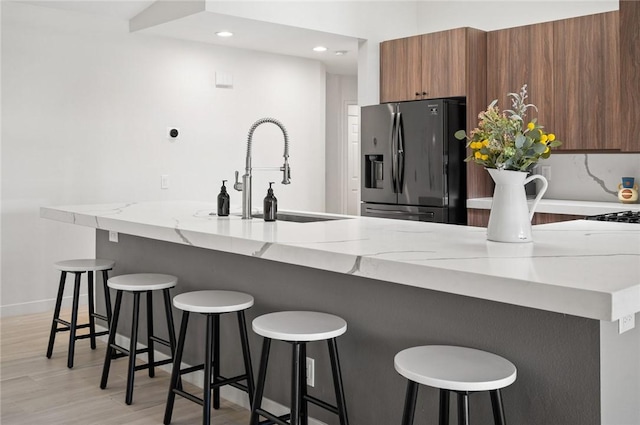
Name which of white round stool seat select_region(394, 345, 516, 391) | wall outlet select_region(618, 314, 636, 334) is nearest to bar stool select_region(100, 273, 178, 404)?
white round stool seat select_region(394, 345, 516, 391)

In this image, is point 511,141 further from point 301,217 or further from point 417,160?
point 417,160

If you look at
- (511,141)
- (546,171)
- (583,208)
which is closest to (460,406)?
(511,141)

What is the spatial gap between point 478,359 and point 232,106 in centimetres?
455

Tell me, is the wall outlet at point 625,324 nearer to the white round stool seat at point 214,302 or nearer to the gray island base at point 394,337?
the gray island base at point 394,337

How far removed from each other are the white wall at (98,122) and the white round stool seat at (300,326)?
323 cm

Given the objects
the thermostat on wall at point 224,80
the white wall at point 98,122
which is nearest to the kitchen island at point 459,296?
the white wall at point 98,122

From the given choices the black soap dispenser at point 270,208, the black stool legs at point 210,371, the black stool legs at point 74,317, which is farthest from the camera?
the black stool legs at point 74,317

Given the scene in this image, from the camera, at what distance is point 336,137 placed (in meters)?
7.43

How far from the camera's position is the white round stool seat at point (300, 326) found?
6.91 ft

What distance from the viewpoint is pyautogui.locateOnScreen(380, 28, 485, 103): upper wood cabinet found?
4688 mm

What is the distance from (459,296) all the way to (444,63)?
313 cm

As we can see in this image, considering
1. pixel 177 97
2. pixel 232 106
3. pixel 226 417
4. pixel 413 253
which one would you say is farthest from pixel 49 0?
pixel 413 253

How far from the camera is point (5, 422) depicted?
279 cm

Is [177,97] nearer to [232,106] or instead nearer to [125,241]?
[232,106]
